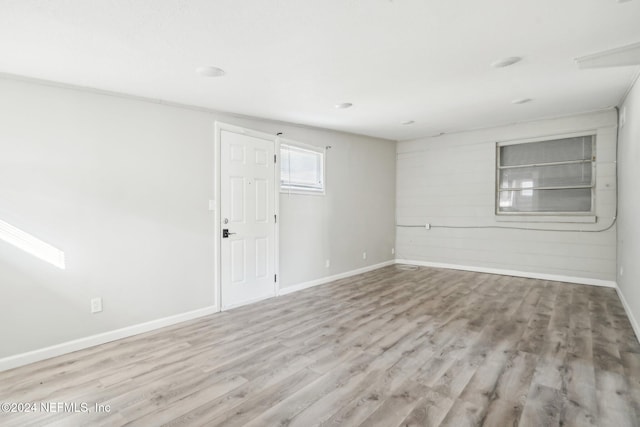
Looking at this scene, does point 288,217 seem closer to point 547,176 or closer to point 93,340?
point 93,340

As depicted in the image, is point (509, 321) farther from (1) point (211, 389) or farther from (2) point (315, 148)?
(2) point (315, 148)

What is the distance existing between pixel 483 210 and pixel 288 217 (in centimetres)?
371

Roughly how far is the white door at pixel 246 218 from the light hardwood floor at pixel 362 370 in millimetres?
460

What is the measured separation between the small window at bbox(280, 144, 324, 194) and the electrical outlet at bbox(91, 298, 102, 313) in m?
2.63

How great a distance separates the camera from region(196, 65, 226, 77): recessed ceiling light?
2809 millimetres

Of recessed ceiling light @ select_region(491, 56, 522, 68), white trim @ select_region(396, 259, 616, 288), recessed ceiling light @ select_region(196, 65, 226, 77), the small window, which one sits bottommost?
white trim @ select_region(396, 259, 616, 288)

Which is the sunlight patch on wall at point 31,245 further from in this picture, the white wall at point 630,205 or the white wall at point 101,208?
the white wall at point 630,205

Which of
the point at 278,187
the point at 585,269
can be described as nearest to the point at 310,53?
the point at 278,187

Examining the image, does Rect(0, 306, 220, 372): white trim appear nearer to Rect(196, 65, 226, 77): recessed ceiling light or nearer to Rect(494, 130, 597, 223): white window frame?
Rect(196, 65, 226, 77): recessed ceiling light

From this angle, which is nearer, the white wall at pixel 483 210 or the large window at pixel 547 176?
the white wall at pixel 483 210

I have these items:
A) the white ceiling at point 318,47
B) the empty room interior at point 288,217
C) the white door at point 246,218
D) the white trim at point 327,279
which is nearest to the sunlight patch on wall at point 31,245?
the empty room interior at point 288,217

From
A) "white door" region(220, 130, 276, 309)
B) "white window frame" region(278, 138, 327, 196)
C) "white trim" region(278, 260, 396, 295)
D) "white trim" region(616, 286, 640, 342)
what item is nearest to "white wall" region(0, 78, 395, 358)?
"white door" region(220, 130, 276, 309)

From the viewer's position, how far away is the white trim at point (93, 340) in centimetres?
271

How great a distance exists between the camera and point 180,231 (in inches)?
147
